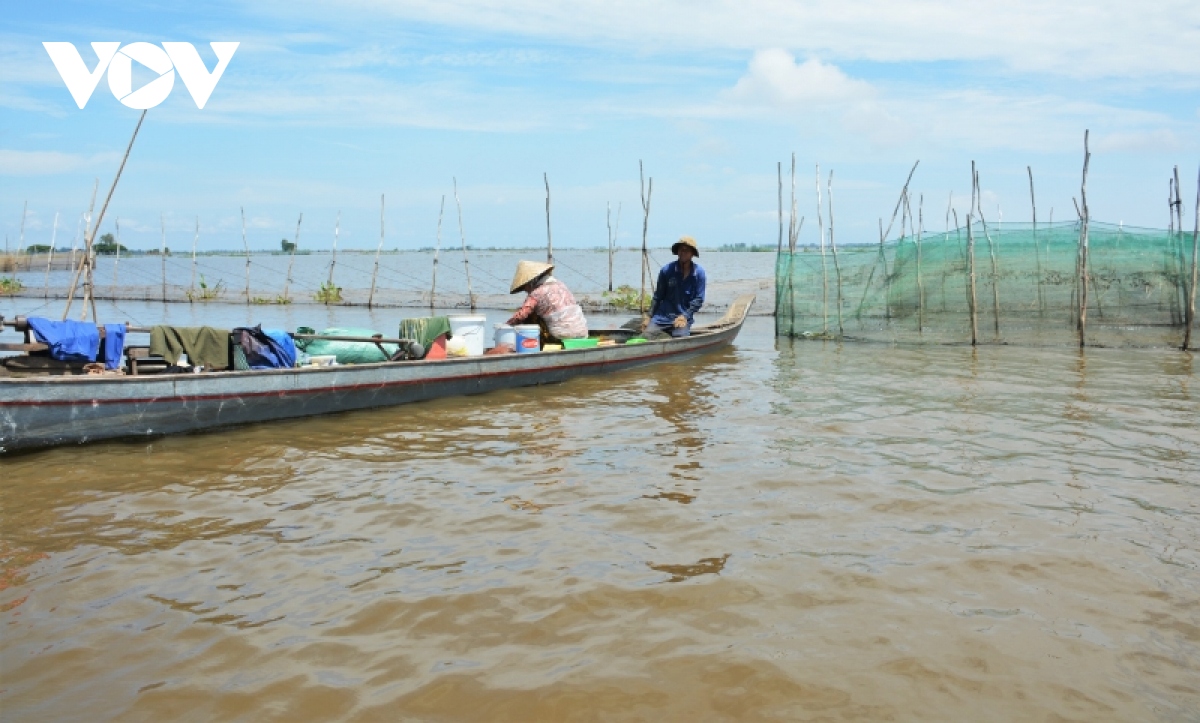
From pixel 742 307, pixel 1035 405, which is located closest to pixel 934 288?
pixel 742 307

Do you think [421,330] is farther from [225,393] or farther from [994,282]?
[994,282]

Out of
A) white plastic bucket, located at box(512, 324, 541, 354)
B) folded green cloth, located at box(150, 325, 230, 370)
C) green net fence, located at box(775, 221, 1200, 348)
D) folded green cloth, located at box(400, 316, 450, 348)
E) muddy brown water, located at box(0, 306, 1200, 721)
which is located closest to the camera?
muddy brown water, located at box(0, 306, 1200, 721)

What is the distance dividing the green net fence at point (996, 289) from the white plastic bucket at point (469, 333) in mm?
6826

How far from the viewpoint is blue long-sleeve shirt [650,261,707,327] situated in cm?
1120

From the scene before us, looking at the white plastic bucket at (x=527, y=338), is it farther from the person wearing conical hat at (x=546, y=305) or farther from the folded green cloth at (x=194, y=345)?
the folded green cloth at (x=194, y=345)

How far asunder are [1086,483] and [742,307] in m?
9.17

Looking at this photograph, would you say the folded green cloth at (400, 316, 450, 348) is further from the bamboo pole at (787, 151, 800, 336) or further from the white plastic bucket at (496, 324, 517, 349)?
the bamboo pole at (787, 151, 800, 336)

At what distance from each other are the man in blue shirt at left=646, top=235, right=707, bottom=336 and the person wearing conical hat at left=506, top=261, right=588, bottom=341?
1.72m

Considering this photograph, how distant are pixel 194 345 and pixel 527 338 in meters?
3.31

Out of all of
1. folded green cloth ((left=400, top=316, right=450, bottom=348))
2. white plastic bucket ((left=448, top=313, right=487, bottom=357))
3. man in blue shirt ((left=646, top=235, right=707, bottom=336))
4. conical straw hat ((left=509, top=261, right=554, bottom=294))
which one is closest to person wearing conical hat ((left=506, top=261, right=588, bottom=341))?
conical straw hat ((left=509, top=261, right=554, bottom=294))

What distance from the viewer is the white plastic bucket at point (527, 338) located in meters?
9.05

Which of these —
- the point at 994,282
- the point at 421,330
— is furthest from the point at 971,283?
the point at 421,330

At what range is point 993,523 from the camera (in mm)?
4387

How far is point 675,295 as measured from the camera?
11469 millimetres
